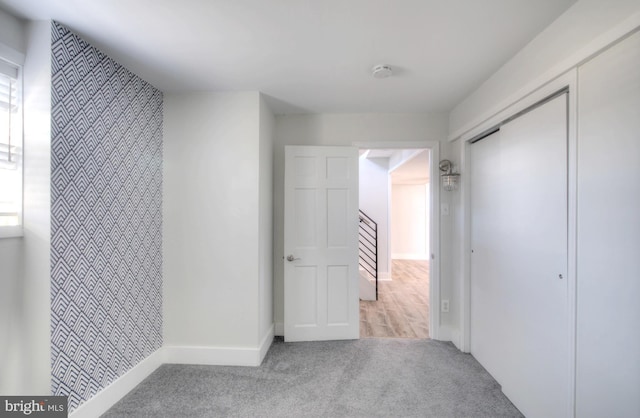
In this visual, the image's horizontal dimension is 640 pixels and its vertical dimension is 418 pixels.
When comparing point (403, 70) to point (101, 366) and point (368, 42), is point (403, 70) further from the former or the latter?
point (101, 366)

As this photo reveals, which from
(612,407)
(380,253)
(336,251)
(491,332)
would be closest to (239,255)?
(336,251)

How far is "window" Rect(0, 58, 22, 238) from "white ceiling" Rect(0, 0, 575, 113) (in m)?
0.36

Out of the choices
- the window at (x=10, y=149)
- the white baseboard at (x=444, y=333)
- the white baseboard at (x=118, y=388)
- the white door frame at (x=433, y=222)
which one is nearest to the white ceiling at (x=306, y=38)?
the window at (x=10, y=149)

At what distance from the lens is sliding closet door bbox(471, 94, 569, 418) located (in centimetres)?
154

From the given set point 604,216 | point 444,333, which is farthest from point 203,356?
point 604,216

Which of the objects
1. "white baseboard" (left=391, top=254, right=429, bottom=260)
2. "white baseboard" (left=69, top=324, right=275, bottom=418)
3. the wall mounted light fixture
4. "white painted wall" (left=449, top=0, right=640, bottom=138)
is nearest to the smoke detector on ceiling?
"white painted wall" (left=449, top=0, right=640, bottom=138)

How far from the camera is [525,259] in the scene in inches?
72.2

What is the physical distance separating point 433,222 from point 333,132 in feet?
4.81

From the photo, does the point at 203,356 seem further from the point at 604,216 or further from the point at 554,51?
the point at 554,51

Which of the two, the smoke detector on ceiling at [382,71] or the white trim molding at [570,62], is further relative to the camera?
the smoke detector on ceiling at [382,71]

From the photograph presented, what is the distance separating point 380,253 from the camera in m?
5.75

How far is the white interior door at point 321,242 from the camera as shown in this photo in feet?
9.49

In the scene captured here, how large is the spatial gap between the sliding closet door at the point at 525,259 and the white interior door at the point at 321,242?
1.20 m

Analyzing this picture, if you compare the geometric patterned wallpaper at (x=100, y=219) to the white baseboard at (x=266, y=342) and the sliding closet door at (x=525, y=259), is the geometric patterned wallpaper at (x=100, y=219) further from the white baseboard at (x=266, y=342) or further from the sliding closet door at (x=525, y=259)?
the sliding closet door at (x=525, y=259)
